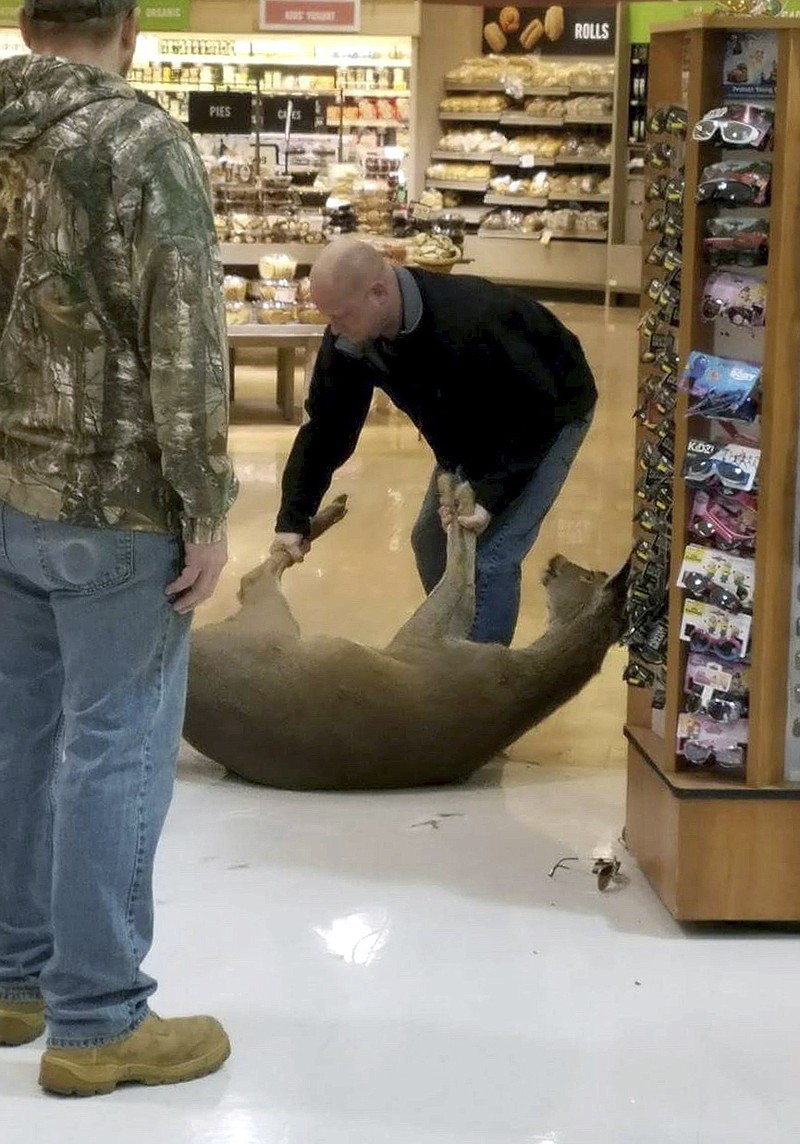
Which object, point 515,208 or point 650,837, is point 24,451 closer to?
point 650,837

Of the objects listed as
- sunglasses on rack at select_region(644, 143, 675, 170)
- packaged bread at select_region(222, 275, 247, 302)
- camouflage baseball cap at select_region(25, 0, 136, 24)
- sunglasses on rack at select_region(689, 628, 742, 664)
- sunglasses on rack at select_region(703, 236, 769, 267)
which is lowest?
sunglasses on rack at select_region(689, 628, 742, 664)

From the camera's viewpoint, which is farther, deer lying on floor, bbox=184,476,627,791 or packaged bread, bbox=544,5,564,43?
packaged bread, bbox=544,5,564,43

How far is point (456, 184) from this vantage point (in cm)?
1806

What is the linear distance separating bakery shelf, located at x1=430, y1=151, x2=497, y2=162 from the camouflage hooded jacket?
16.0 meters

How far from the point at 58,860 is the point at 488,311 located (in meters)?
2.04

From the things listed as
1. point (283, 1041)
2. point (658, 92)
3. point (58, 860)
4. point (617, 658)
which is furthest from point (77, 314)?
point (617, 658)

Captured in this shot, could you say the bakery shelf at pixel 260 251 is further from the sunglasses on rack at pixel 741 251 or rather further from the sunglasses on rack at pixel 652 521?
the sunglasses on rack at pixel 741 251

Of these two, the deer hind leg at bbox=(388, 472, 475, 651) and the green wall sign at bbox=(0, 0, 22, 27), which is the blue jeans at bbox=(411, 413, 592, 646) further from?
the green wall sign at bbox=(0, 0, 22, 27)

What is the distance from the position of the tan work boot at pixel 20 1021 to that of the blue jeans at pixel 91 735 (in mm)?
115

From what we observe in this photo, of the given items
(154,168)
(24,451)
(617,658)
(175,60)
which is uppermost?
(175,60)

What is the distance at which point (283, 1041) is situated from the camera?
2736 mm

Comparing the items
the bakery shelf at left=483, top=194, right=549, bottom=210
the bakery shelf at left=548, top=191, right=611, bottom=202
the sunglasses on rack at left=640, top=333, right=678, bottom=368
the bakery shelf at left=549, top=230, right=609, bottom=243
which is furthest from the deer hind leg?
the bakery shelf at left=483, top=194, right=549, bottom=210

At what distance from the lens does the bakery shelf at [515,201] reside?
1773 centimetres

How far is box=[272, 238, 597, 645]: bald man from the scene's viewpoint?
4.05 metres
